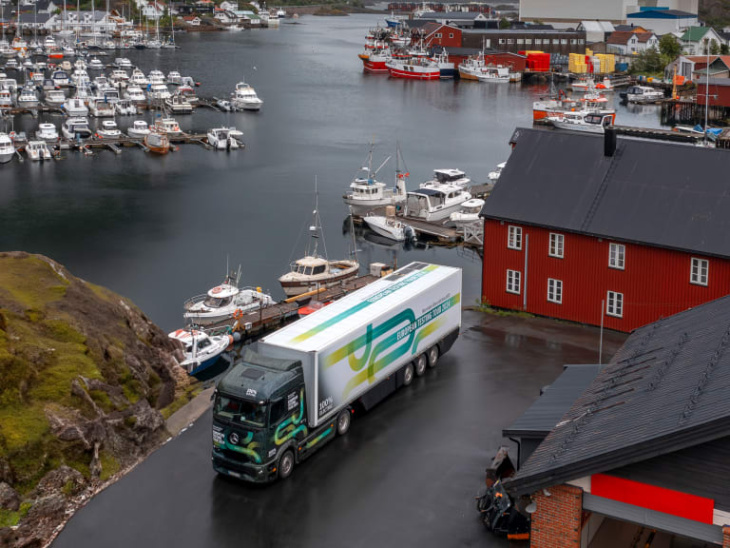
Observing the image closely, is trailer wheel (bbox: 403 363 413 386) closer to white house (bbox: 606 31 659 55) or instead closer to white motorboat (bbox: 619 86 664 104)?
white motorboat (bbox: 619 86 664 104)

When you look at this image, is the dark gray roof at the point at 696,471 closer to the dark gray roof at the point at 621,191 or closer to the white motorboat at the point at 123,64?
the dark gray roof at the point at 621,191

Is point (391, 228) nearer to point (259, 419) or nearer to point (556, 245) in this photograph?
point (556, 245)

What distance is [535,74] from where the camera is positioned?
467 feet

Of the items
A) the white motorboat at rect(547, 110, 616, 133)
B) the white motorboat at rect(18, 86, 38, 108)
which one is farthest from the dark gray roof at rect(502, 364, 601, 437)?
the white motorboat at rect(18, 86, 38, 108)

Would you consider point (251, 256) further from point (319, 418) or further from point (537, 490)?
point (537, 490)

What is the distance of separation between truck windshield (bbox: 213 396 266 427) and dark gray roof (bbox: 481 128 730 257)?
14.8 meters

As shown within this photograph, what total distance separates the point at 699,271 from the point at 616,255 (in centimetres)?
270

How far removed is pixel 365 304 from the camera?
25.1 meters

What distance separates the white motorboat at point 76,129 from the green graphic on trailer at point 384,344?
202 feet

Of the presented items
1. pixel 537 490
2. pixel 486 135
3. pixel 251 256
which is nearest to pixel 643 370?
pixel 537 490

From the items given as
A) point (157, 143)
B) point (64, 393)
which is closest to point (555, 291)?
point (64, 393)

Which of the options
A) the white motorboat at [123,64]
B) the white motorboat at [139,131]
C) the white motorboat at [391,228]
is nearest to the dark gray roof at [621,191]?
the white motorboat at [391,228]

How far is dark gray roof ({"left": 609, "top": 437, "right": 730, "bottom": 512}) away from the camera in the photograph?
45.0 ft

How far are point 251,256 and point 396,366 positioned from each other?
25.6 meters
